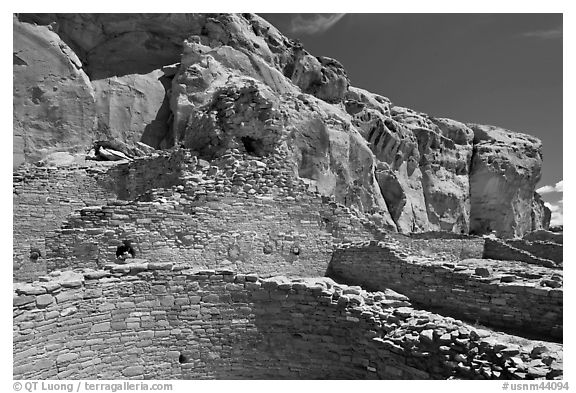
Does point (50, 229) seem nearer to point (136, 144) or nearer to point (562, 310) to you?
point (136, 144)

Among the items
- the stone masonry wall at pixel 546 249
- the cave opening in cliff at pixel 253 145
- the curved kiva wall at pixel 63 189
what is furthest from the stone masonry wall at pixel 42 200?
the stone masonry wall at pixel 546 249

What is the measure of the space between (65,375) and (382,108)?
34.8 meters

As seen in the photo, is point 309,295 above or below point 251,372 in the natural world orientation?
above

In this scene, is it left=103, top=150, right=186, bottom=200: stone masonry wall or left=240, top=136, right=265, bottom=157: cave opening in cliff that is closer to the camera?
left=240, top=136, right=265, bottom=157: cave opening in cliff

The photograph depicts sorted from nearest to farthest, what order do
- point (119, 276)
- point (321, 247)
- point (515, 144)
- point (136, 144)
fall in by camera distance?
1. point (119, 276)
2. point (321, 247)
3. point (136, 144)
4. point (515, 144)

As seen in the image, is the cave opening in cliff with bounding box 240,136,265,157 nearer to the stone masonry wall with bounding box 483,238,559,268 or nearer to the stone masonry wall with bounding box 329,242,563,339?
the stone masonry wall with bounding box 329,242,563,339

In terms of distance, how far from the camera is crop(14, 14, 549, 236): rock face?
1349 centimetres

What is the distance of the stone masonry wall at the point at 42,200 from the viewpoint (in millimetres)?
11078

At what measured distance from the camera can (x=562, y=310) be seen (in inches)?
253

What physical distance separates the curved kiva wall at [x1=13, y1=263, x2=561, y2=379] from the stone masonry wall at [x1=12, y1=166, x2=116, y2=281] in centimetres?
627

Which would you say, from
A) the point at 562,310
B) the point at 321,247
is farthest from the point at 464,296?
the point at 321,247

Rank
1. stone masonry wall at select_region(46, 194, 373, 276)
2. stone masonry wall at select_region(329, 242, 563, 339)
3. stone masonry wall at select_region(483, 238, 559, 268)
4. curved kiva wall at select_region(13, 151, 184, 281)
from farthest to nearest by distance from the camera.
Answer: stone masonry wall at select_region(483, 238, 559, 268) → curved kiva wall at select_region(13, 151, 184, 281) → stone masonry wall at select_region(46, 194, 373, 276) → stone masonry wall at select_region(329, 242, 563, 339)

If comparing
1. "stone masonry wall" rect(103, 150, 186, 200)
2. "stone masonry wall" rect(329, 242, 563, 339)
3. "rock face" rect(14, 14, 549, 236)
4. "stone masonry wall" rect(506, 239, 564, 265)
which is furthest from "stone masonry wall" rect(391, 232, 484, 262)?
"stone masonry wall" rect(103, 150, 186, 200)

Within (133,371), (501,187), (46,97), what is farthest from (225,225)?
(501,187)
